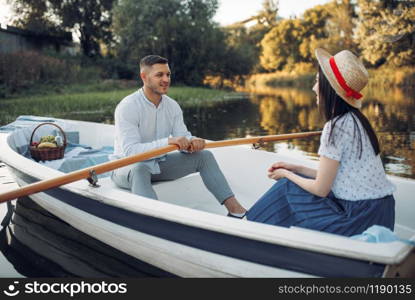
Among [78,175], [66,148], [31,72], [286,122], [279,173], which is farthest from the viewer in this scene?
[31,72]

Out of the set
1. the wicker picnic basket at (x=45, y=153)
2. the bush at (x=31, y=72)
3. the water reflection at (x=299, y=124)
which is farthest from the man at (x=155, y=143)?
the bush at (x=31, y=72)

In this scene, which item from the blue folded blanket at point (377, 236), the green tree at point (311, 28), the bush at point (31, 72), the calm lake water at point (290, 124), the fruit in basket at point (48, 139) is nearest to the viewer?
the blue folded blanket at point (377, 236)

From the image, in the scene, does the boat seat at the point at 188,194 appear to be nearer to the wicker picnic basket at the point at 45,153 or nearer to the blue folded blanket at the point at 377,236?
the wicker picnic basket at the point at 45,153

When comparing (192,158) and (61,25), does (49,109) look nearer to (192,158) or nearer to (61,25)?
(192,158)

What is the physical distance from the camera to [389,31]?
22.3 meters

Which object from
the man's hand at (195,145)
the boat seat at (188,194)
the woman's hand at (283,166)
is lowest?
the boat seat at (188,194)

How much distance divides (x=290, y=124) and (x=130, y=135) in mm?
7076

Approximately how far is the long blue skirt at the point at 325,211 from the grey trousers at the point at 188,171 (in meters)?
0.72

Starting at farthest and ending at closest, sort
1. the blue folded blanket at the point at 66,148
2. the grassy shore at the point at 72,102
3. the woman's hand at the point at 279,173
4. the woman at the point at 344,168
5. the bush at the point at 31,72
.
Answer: the bush at the point at 31,72, the grassy shore at the point at 72,102, the blue folded blanket at the point at 66,148, the woman's hand at the point at 279,173, the woman at the point at 344,168

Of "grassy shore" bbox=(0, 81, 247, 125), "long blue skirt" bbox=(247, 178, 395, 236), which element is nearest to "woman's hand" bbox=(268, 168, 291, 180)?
"long blue skirt" bbox=(247, 178, 395, 236)

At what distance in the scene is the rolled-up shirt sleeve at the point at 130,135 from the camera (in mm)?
2814

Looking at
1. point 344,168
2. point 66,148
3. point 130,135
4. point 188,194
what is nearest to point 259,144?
point 188,194

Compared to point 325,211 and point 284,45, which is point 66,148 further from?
point 284,45

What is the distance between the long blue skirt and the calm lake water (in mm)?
1785
